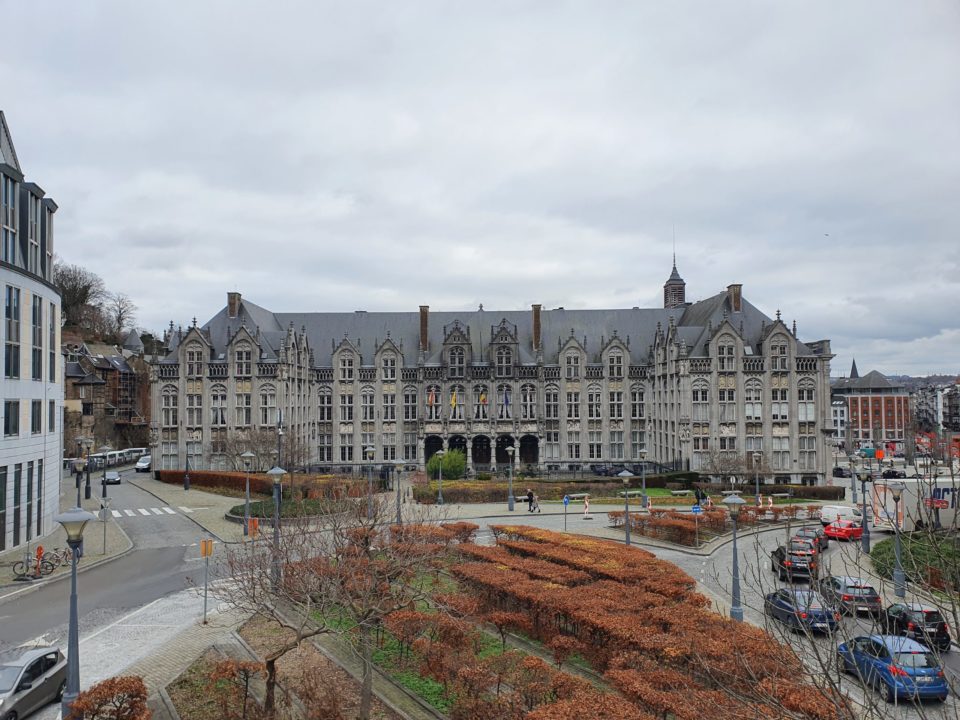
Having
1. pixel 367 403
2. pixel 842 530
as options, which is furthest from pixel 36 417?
pixel 842 530

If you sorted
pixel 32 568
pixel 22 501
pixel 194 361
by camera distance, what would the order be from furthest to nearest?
pixel 194 361 < pixel 22 501 < pixel 32 568

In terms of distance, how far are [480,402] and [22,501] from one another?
149 ft

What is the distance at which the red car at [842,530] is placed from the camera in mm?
37469

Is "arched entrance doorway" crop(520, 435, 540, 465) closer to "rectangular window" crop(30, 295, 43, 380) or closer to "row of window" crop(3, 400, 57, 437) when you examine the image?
"row of window" crop(3, 400, 57, 437)

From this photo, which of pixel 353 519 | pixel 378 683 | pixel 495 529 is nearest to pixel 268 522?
pixel 495 529

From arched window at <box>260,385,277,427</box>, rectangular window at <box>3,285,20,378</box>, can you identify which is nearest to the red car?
rectangular window at <box>3,285,20,378</box>

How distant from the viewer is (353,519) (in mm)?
22312

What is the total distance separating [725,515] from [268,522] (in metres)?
25.4

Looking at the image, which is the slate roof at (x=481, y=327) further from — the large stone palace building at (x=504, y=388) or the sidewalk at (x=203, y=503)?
the sidewalk at (x=203, y=503)

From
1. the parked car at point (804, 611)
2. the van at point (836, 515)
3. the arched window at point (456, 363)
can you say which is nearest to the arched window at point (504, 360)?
the arched window at point (456, 363)

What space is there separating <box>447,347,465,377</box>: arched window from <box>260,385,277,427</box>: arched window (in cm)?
1768

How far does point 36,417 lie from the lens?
120 feet

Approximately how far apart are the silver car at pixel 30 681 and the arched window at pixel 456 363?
5767 centimetres

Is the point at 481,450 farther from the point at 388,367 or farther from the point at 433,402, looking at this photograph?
the point at 388,367
